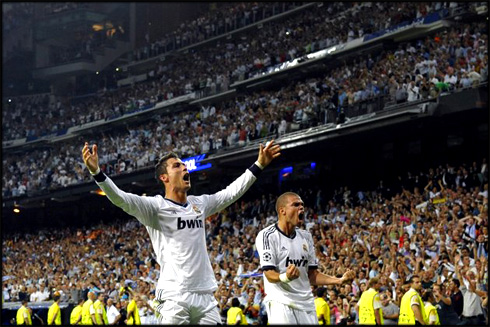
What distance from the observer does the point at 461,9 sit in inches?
1234

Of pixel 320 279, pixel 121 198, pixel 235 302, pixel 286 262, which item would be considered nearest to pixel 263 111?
pixel 235 302

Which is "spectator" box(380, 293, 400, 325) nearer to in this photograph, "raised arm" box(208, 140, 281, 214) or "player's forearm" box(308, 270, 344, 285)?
"player's forearm" box(308, 270, 344, 285)

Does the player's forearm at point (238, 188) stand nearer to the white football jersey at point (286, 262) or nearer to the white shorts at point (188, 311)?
the white football jersey at point (286, 262)

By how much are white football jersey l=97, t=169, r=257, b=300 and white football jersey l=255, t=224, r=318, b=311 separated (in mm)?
889

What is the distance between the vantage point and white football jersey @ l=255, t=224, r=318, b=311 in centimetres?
946

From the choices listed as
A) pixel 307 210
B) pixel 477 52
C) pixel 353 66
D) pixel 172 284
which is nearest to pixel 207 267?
pixel 172 284

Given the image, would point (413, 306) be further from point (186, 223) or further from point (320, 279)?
point (186, 223)

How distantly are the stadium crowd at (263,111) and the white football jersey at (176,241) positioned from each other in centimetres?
1997

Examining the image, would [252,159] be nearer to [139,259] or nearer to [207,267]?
[139,259]

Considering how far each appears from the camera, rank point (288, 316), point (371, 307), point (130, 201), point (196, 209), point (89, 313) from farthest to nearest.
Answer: point (89, 313)
point (371, 307)
point (288, 316)
point (196, 209)
point (130, 201)

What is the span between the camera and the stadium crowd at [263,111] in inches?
1142

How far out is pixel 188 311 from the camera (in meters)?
8.57

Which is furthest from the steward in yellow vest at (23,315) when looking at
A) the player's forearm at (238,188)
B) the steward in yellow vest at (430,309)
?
the player's forearm at (238,188)

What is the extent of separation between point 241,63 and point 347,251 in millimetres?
22337
